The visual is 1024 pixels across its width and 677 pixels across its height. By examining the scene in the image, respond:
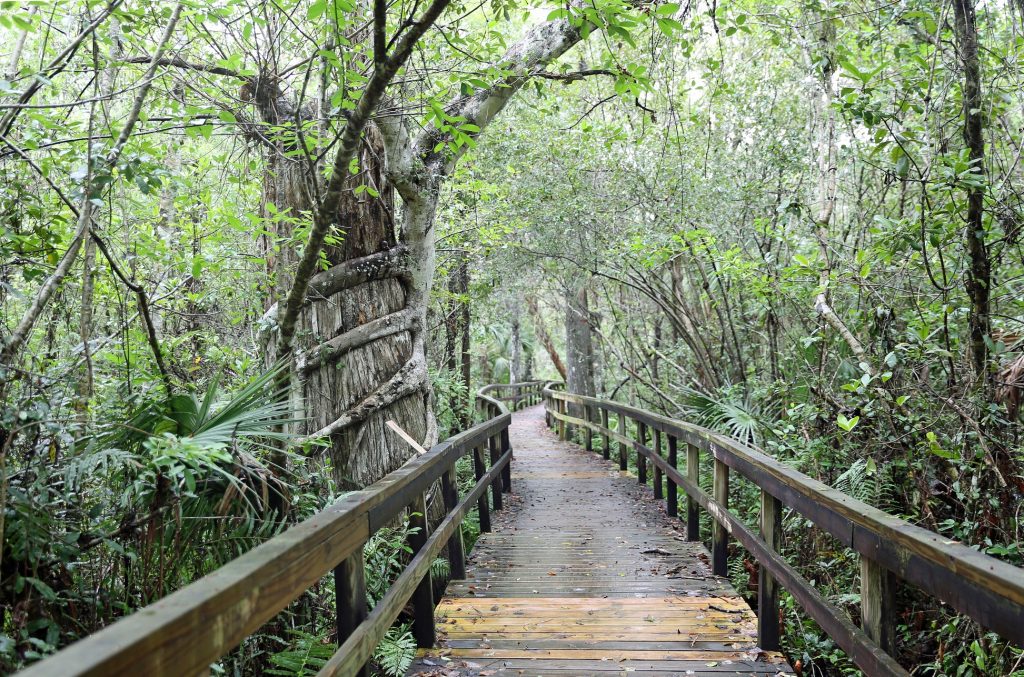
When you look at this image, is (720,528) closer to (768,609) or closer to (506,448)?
(768,609)

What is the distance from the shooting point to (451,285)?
1486 cm

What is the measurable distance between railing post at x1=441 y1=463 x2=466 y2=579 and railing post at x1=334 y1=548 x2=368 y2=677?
194 cm

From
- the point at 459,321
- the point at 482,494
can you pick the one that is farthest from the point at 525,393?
the point at 482,494

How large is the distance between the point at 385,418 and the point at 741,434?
13.6 feet

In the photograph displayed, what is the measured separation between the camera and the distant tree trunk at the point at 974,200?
155 inches

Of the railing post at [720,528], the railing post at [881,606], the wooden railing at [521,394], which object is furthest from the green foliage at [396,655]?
the wooden railing at [521,394]

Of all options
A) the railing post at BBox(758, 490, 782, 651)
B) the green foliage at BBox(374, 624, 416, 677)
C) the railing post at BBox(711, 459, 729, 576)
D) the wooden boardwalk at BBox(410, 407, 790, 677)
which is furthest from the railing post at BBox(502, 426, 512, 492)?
the railing post at BBox(758, 490, 782, 651)

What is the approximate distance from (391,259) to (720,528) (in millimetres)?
3537

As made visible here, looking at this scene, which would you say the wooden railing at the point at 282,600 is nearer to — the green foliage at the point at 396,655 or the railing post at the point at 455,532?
the green foliage at the point at 396,655

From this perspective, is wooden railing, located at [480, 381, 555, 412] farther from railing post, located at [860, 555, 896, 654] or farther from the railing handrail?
railing post, located at [860, 555, 896, 654]

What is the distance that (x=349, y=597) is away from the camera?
8.53ft

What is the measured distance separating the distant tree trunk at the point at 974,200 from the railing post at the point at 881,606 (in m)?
2.07

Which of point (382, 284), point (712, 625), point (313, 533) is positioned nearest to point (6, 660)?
point (313, 533)

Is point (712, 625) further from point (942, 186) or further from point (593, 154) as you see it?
point (593, 154)
